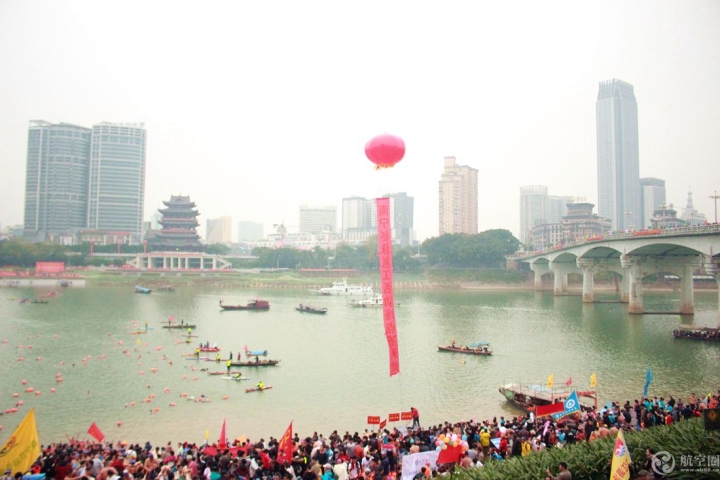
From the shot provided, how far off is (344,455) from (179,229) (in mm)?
116198

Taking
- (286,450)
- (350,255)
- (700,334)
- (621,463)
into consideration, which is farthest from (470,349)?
(350,255)

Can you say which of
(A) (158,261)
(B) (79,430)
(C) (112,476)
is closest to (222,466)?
(C) (112,476)

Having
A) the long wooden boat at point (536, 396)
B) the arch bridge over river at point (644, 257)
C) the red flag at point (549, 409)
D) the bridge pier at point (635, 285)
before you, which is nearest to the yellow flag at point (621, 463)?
the red flag at point (549, 409)

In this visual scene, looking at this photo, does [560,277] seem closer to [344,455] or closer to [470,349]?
[470,349]

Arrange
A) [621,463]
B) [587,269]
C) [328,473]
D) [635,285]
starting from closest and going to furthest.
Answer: [621,463] < [328,473] < [635,285] < [587,269]

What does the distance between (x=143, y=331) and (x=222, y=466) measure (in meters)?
33.7

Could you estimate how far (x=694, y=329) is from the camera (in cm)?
4006

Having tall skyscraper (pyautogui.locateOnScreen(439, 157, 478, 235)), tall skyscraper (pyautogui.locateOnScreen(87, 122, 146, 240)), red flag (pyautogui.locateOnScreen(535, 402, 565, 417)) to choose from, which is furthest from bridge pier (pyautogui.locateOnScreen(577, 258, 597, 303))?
tall skyscraper (pyautogui.locateOnScreen(87, 122, 146, 240))

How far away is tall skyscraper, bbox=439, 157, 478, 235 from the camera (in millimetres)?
172250

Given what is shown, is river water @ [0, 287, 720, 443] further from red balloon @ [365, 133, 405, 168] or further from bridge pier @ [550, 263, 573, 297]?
bridge pier @ [550, 263, 573, 297]

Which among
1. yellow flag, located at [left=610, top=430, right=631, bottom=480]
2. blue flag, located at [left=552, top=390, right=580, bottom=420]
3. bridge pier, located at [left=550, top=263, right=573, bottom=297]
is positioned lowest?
blue flag, located at [left=552, top=390, right=580, bottom=420]

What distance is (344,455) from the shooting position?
1305 cm

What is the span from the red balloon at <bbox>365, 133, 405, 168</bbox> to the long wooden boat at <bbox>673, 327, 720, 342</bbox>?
112ft

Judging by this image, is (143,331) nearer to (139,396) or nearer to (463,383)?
(139,396)
